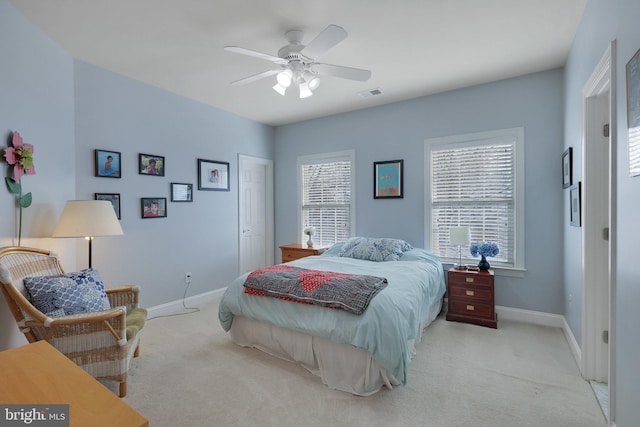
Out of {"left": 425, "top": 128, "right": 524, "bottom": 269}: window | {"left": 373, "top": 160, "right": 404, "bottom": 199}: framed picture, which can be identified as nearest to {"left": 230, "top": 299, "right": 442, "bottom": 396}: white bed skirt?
{"left": 425, "top": 128, "right": 524, "bottom": 269}: window

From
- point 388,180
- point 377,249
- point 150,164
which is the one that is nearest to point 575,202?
point 377,249

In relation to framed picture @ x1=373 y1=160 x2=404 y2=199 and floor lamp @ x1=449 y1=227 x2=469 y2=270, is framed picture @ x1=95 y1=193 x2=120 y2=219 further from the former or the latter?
floor lamp @ x1=449 y1=227 x2=469 y2=270

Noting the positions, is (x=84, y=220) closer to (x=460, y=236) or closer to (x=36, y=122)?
(x=36, y=122)

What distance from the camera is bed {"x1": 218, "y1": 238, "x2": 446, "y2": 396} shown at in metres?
2.12

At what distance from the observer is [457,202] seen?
391 cm

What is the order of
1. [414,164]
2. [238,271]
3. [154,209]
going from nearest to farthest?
[154,209], [414,164], [238,271]

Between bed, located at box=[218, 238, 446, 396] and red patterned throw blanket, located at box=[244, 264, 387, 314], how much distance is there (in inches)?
2.0

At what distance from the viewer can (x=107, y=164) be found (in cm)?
334

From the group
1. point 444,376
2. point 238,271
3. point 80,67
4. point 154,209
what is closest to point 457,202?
point 444,376

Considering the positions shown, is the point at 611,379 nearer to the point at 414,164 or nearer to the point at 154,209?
the point at 414,164

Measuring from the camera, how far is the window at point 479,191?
3551 mm

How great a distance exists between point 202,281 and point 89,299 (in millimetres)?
2109

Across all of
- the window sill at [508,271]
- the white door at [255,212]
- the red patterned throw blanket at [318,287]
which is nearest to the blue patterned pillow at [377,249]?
the window sill at [508,271]

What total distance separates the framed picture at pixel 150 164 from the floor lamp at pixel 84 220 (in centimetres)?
103
